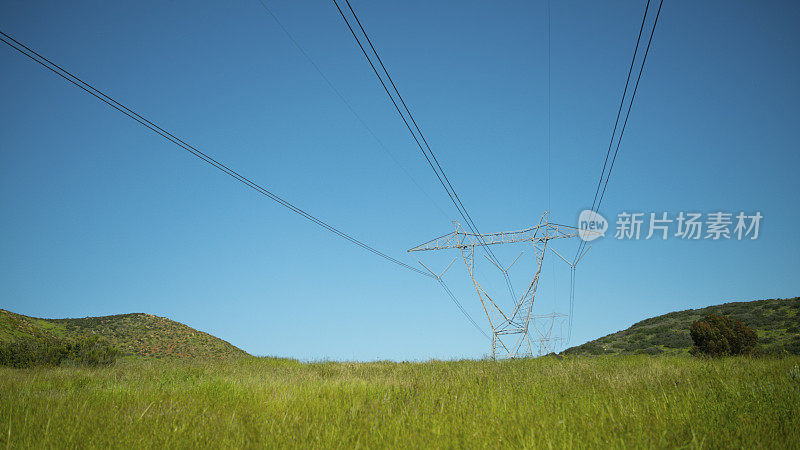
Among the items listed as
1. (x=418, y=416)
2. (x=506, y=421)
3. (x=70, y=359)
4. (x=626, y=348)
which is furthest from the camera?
(x=626, y=348)

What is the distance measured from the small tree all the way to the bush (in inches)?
942

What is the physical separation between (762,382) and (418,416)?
5155 mm

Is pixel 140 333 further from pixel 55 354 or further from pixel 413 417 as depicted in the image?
pixel 413 417

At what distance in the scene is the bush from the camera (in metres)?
13.8

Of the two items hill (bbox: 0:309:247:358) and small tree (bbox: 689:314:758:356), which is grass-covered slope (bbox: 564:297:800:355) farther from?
hill (bbox: 0:309:247:358)

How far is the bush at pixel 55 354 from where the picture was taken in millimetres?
13773

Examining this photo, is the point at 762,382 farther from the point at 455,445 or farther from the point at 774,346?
the point at 774,346

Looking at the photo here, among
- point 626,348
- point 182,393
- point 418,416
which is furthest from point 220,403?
point 626,348

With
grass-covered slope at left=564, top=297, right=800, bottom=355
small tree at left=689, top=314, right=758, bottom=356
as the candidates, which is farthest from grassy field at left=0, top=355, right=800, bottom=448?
grass-covered slope at left=564, top=297, right=800, bottom=355

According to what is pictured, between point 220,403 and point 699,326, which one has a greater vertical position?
point 699,326

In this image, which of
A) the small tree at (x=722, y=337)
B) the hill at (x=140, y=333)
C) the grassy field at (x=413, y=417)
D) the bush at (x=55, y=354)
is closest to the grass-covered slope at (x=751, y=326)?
the small tree at (x=722, y=337)

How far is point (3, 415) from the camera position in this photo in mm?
4539

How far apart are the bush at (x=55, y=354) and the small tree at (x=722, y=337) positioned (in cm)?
2393

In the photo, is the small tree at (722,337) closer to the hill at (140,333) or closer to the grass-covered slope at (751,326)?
the grass-covered slope at (751,326)
